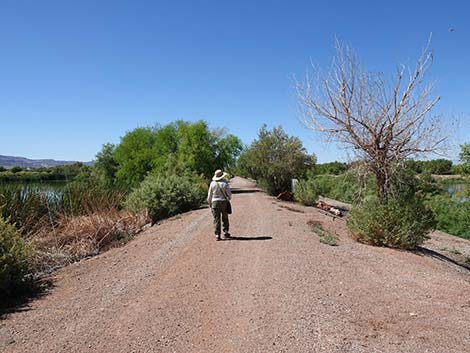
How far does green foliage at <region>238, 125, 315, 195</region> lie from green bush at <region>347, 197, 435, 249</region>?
60.2 feet

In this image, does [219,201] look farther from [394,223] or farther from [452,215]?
[452,215]

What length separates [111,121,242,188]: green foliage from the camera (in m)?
44.2

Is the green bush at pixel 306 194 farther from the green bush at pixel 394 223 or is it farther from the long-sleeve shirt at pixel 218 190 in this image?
the long-sleeve shirt at pixel 218 190

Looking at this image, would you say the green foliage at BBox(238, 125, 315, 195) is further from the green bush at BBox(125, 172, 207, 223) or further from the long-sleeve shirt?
the long-sleeve shirt

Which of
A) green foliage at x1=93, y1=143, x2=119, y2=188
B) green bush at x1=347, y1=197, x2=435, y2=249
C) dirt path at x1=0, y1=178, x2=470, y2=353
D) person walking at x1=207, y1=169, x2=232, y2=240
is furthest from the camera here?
green foliage at x1=93, y1=143, x2=119, y2=188

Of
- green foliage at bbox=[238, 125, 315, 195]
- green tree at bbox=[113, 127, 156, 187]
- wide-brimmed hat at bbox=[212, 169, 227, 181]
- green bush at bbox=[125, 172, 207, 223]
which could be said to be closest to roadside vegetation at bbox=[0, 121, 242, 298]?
green bush at bbox=[125, 172, 207, 223]

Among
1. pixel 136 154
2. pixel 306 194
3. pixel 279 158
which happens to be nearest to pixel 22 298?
pixel 306 194

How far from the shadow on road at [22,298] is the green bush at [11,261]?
13cm

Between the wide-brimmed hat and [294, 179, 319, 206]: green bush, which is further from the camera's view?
[294, 179, 319, 206]: green bush

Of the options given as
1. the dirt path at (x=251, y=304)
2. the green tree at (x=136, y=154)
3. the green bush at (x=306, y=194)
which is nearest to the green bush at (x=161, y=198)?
the green bush at (x=306, y=194)

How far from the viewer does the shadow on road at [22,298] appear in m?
6.44

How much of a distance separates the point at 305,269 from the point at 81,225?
9.07 m

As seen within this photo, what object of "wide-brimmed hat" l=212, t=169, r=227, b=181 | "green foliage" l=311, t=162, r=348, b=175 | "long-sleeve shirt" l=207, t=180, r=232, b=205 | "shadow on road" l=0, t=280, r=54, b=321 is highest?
"green foliage" l=311, t=162, r=348, b=175

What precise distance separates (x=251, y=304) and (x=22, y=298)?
172 inches
